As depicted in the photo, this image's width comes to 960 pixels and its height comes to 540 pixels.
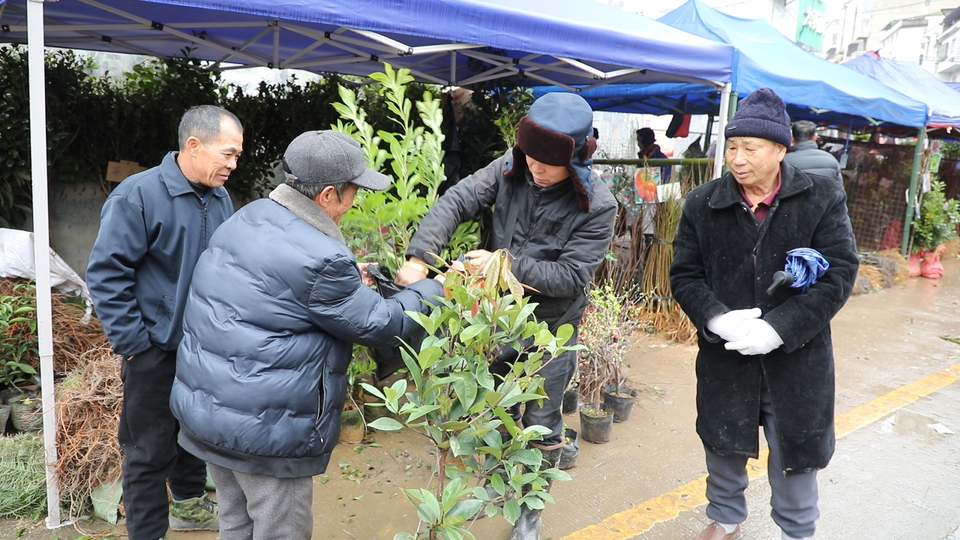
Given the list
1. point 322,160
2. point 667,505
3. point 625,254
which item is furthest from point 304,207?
point 625,254

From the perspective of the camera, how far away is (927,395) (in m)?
4.70

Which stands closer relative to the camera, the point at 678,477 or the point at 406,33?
the point at 406,33

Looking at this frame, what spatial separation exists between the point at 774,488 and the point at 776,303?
74cm

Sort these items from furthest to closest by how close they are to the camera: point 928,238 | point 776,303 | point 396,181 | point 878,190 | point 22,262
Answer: point 878,190 → point 928,238 → point 22,262 → point 396,181 → point 776,303

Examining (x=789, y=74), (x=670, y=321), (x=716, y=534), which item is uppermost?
(x=789, y=74)

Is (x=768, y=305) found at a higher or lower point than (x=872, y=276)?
higher

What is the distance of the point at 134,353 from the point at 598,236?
71.0 inches

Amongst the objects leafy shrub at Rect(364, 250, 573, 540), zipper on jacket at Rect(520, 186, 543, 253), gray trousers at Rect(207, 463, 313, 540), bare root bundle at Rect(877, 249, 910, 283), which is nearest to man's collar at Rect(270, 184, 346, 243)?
leafy shrub at Rect(364, 250, 573, 540)

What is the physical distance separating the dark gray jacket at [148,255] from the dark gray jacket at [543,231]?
0.84 meters

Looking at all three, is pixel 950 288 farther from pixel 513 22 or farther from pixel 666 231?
pixel 513 22

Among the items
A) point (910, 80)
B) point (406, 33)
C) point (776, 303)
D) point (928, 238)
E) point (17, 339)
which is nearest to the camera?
point (776, 303)

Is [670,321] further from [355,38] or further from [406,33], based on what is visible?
[406,33]

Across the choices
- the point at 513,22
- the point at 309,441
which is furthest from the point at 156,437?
the point at 513,22

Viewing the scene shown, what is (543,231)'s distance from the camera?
2475 mm
